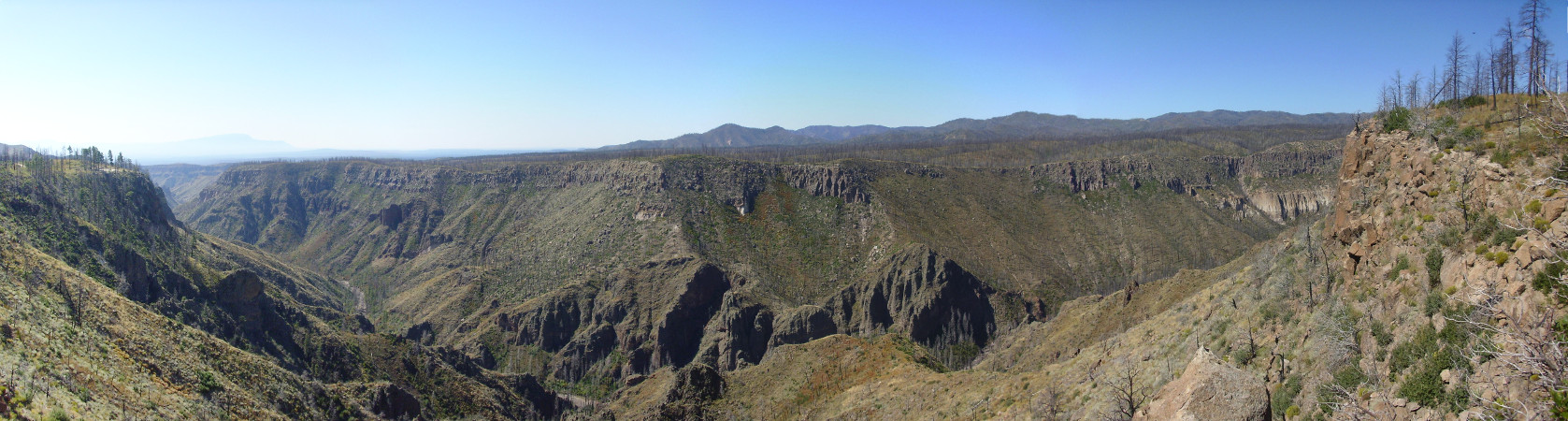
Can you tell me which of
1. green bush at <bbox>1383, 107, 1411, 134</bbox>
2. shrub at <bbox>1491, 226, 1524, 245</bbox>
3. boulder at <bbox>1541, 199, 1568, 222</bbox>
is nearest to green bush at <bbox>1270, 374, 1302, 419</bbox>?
shrub at <bbox>1491, 226, 1524, 245</bbox>

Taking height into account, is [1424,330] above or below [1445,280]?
below

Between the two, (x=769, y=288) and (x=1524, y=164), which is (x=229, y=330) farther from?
(x=1524, y=164)

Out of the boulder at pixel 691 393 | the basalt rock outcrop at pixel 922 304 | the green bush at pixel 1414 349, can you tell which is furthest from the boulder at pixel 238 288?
the green bush at pixel 1414 349

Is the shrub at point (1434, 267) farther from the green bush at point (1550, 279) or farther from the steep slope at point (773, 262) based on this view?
the steep slope at point (773, 262)

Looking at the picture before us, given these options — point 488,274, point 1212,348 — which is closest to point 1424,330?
point 1212,348

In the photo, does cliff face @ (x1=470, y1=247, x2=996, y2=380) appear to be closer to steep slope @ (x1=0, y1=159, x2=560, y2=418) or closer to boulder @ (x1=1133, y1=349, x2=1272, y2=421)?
steep slope @ (x1=0, y1=159, x2=560, y2=418)

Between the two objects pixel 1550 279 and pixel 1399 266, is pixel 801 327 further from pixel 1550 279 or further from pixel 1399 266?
pixel 1550 279
